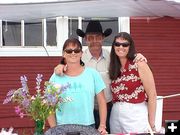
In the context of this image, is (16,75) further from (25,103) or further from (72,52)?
(25,103)

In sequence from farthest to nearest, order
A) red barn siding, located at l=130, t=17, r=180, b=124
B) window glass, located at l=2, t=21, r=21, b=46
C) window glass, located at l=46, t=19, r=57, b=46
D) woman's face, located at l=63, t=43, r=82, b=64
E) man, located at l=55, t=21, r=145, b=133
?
red barn siding, located at l=130, t=17, r=180, b=124, window glass, located at l=46, t=19, r=57, b=46, window glass, located at l=2, t=21, r=21, b=46, man, located at l=55, t=21, r=145, b=133, woman's face, located at l=63, t=43, r=82, b=64

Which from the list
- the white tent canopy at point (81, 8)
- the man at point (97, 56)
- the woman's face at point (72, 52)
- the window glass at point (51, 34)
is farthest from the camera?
the window glass at point (51, 34)

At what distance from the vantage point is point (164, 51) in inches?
351

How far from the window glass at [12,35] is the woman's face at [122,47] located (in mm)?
3939

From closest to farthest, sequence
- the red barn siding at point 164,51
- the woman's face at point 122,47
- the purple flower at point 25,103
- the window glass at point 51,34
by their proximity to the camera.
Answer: the purple flower at point 25,103, the woman's face at point 122,47, the window glass at point 51,34, the red barn siding at point 164,51

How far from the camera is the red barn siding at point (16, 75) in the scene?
328 inches

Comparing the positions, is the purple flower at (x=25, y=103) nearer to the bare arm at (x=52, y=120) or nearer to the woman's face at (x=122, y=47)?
the bare arm at (x=52, y=120)

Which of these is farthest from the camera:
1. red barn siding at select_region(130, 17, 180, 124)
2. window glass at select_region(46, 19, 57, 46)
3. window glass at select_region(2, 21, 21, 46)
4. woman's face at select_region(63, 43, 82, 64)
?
red barn siding at select_region(130, 17, 180, 124)

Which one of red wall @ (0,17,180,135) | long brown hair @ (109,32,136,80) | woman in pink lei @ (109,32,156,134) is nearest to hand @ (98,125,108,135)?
woman in pink lei @ (109,32,156,134)

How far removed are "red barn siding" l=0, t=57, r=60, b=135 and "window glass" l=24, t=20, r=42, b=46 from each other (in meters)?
0.25

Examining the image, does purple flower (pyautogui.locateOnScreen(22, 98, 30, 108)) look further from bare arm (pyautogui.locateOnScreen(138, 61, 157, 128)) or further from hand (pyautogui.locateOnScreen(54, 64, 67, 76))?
bare arm (pyautogui.locateOnScreen(138, 61, 157, 128))

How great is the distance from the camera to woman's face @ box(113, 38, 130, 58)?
4.46 meters

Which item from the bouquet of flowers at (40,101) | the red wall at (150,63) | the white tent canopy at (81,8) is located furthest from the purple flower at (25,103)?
the red wall at (150,63)

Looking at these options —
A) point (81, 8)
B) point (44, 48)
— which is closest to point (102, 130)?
point (81, 8)
